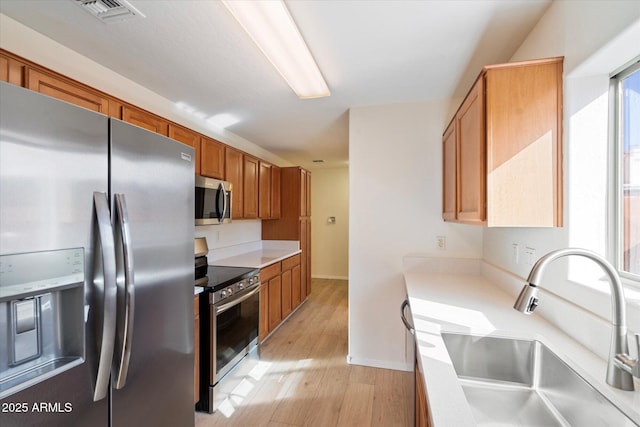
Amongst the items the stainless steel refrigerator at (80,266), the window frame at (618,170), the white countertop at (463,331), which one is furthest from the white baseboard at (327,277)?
the window frame at (618,170)

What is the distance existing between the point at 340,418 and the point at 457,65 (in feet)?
8.56

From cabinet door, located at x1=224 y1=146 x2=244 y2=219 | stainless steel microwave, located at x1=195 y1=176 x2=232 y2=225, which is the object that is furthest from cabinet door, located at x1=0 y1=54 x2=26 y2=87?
cabinet door, located at x1=224 y1=146 x2=244 y2=219

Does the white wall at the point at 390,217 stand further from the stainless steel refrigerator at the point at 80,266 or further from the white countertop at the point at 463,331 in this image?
the stainless steel refrigerator at the point at 80,266

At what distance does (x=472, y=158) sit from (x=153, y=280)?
5.69ft

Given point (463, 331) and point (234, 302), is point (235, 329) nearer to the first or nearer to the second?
point (234, 302)

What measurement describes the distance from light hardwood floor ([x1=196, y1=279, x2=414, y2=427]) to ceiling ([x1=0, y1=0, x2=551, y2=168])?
97.1 inches

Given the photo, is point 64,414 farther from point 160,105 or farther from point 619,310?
point 160,105

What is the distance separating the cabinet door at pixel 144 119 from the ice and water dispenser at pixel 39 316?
3.92ft

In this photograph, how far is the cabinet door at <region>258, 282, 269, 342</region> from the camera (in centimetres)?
279

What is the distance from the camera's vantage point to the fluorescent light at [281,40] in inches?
49.9

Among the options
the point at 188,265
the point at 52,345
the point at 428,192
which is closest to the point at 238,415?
the point at 188,265

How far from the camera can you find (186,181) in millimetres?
1443

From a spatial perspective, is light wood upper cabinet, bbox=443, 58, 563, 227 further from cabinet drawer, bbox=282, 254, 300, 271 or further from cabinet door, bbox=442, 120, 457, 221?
cabinet drawer, bbox=282, 254, 300, 271

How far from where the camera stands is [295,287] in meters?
3.82
